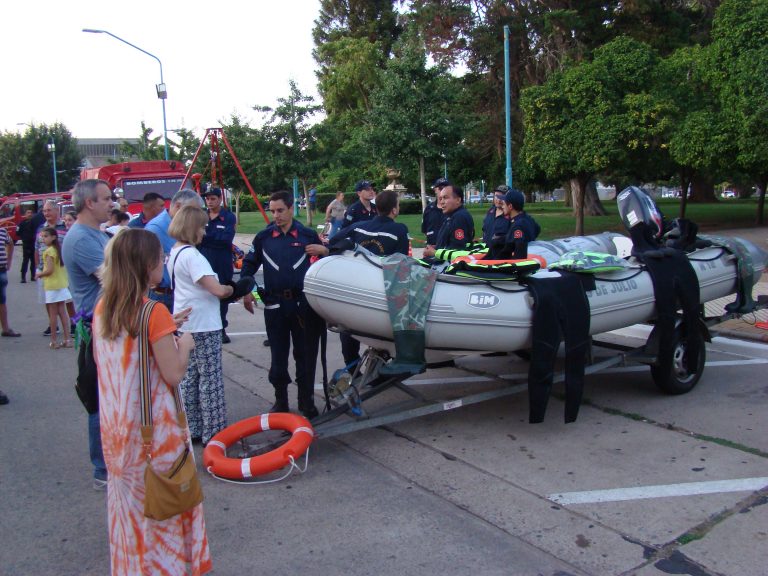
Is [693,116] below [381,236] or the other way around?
the other way around

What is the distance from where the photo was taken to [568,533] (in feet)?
12.1

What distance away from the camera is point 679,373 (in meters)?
6.03

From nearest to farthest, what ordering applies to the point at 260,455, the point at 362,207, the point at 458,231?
1. the point at 260,455
2. the point at 458,231
3. the point at 362,207

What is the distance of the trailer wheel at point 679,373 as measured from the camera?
5.86m

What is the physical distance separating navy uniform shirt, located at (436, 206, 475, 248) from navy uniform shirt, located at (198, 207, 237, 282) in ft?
7.50

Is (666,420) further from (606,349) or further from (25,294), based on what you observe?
(25,294)

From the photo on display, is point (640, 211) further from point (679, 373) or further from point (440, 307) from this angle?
point (440, 307)

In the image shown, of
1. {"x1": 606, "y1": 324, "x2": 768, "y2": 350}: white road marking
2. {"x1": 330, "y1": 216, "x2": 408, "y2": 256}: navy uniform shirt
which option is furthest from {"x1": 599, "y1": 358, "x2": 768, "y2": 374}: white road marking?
{"x1": 330, "y1": 216, "x2": 408, "y2": 256}: navy uniform shirt

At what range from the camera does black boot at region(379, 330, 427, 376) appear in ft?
15.7

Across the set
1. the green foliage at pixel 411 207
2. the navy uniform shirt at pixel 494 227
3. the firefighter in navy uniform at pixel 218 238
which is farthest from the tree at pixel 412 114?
the green foliage at pixel 411 207

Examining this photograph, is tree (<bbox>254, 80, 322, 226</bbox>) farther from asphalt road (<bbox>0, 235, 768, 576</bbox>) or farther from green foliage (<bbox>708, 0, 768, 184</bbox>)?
asphalt road (<bbox>0, 235, 768, 576</bbox>)

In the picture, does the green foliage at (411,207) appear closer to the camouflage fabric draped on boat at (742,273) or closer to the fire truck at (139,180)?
the fire truck at (139,180)

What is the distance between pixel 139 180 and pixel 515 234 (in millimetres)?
13294

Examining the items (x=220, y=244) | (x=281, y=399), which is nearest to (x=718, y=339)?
(x=281, y=399)
